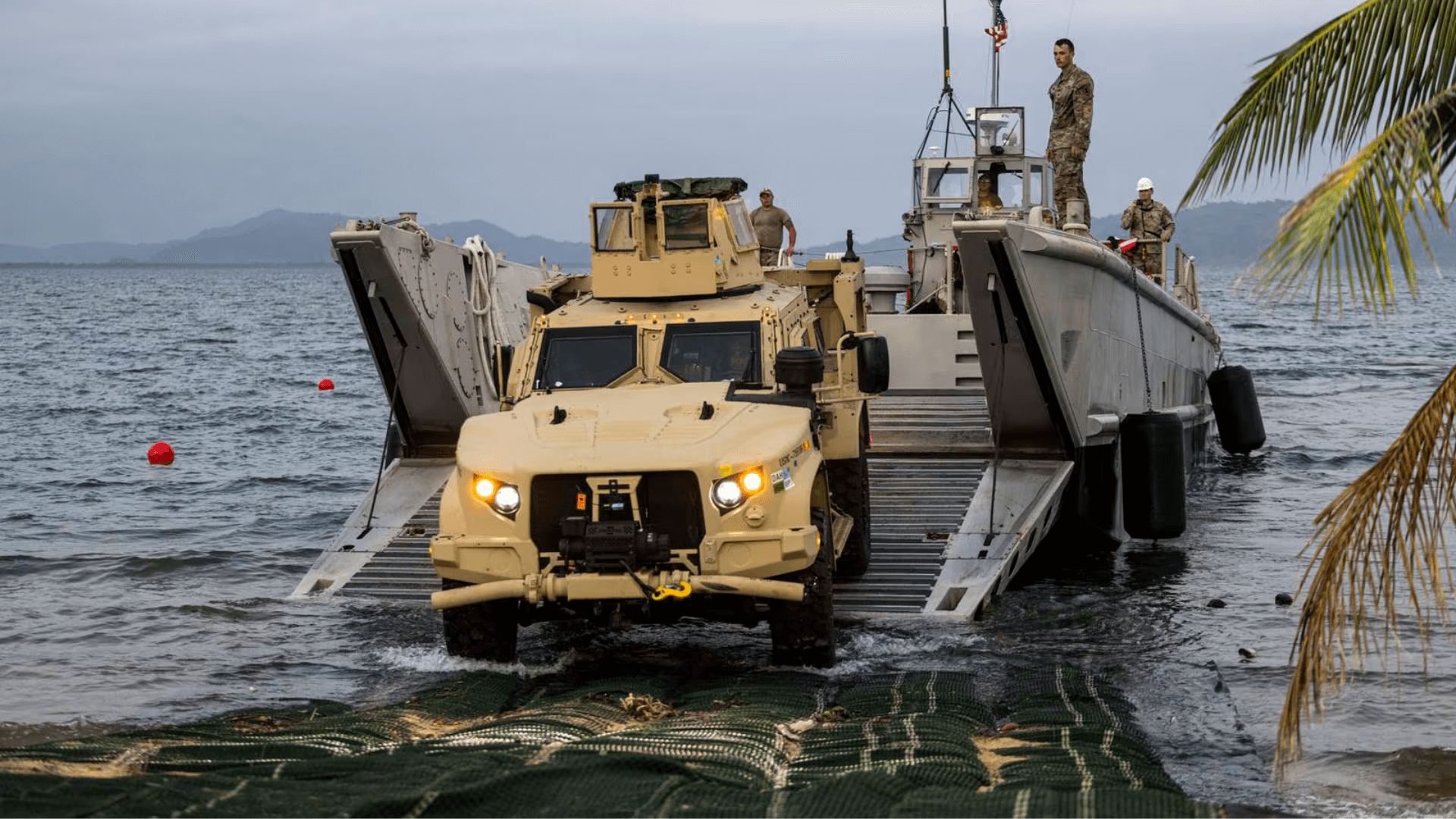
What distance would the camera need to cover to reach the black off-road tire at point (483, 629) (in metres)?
9.72

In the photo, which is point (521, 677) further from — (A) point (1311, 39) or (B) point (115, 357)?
(B) point (115, 357)

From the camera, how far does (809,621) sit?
9516 mm

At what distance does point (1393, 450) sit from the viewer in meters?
6.28

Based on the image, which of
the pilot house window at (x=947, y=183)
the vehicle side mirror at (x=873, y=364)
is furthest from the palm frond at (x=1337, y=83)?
the pilot house window at (x=947, y=183)

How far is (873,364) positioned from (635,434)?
1653 millimetres

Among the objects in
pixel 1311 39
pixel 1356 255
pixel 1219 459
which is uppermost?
pixel 1311 39

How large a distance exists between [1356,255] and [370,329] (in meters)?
9.18

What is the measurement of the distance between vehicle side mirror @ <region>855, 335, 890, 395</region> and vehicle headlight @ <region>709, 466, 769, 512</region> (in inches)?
56.5

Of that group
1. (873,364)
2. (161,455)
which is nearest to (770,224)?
(873,364)

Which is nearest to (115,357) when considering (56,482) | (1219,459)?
(56,482)

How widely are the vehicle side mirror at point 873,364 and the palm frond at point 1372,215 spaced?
430 centimetres

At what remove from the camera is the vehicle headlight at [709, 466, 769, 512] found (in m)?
9.07

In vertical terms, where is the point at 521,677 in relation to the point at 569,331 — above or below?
below

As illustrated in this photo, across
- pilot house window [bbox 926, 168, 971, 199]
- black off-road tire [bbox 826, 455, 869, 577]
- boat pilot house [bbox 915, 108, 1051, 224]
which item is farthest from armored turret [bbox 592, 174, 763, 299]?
pilot house window [bbox 926, 168, 971, 199]
